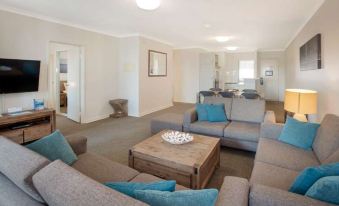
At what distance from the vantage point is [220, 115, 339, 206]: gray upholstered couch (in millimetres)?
1160

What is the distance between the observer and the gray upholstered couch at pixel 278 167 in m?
1.16

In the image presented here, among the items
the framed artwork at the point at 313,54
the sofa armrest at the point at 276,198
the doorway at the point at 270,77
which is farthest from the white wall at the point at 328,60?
the doorway at the point at 270,77

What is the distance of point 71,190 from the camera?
0.86m

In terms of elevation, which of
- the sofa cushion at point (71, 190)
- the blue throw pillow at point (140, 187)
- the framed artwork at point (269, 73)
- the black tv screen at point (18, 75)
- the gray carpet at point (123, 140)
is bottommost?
the gray carpet at point (123, 140)

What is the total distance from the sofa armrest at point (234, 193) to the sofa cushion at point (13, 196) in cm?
99

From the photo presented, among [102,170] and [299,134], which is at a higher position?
[299,134]

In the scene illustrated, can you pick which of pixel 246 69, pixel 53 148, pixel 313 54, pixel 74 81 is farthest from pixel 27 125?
pixel 246 69

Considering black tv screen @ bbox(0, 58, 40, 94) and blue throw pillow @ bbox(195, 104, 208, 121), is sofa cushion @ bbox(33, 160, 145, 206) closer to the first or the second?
blue throw pillow @ bbox(195, 104, 208, 121)

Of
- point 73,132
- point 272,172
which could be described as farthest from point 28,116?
point 272,172

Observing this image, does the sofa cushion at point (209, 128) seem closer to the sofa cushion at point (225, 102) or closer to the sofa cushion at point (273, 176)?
the sofa cushion at point (225, 102)

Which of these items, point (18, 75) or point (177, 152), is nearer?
point (177, 152)

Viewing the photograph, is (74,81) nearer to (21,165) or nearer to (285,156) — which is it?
(21,165)

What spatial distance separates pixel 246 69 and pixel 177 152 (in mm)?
8211

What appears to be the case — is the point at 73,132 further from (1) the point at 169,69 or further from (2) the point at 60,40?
(1) the point at 169,69
